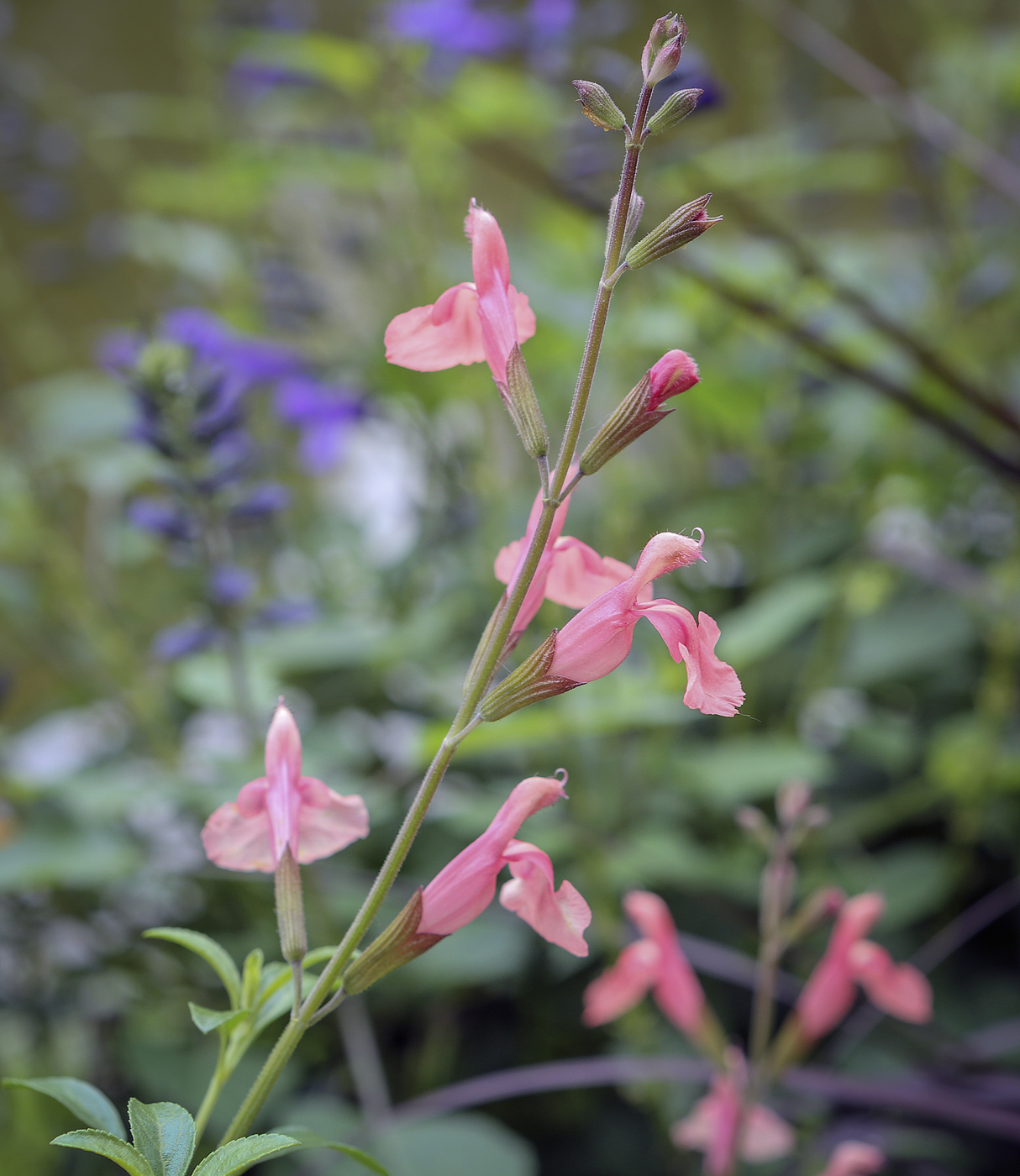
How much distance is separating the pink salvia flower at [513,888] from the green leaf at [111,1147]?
6 cm

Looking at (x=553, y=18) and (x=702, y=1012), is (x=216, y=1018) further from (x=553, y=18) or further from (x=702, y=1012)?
(x=553, y=18)

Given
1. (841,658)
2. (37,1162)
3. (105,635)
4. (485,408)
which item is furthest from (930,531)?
(37,1162)

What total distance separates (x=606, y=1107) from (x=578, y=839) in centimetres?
18

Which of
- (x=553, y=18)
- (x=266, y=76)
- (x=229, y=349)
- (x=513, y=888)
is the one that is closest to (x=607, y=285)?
(x=513, y=888)

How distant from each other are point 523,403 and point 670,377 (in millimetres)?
28

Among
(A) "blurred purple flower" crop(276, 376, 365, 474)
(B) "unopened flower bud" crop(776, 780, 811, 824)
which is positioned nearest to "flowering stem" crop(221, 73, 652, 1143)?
(B) "unopened flower bud" crop(776, 780, 811, 824)

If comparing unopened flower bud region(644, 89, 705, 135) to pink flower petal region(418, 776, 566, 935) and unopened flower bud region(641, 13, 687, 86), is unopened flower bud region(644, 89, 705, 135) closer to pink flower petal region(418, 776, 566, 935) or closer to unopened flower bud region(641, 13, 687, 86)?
unopened flower bud region(641, 13, 687, 86)

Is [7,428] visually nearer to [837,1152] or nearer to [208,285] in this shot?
[837,1152]

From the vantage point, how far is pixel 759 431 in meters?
0.70

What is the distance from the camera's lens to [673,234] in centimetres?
16

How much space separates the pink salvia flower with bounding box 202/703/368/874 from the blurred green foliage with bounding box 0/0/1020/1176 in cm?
27

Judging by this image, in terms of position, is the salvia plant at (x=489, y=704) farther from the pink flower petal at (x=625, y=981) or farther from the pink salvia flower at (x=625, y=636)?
the pink flower petal at (x=625, y=981)

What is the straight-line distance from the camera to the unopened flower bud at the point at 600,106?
17 cm

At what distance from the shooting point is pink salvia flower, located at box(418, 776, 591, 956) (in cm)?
18
